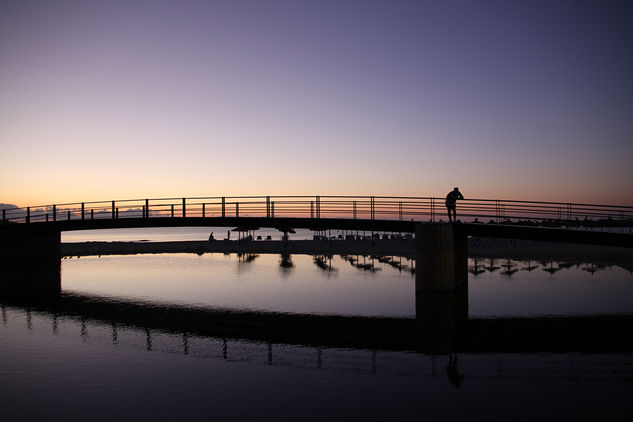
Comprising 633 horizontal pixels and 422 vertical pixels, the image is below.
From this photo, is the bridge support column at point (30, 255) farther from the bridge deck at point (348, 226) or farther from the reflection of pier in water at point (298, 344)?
the reflection of pier in water at point (298, 344)

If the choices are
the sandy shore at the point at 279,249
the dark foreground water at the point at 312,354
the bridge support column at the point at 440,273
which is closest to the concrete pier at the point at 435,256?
the bridge support column at the point at 440,273

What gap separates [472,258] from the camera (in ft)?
145

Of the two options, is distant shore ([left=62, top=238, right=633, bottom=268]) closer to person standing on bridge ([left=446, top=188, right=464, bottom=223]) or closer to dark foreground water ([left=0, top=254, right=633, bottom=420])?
dark foreground water ([left=0, top=254, right=633, bottom=420])

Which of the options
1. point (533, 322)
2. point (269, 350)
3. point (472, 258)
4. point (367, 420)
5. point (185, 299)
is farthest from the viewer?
point (472, 258)

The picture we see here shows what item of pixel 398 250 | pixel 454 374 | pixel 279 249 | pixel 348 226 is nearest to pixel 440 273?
A: pixel 348 226

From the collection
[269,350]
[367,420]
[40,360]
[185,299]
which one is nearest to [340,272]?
[185,299]

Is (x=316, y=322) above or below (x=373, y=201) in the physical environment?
below

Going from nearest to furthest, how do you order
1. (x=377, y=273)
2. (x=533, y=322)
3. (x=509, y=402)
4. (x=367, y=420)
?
(x=367, y=420) → (x=509, y=402) → (x=533, y=322) → (x=377, y=273)

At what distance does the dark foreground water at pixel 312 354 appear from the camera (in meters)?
9.68

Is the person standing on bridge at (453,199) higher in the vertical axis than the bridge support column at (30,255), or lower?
higher

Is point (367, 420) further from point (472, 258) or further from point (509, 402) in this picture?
point (472, 258)

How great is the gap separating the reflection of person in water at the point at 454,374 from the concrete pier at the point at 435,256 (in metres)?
10.7

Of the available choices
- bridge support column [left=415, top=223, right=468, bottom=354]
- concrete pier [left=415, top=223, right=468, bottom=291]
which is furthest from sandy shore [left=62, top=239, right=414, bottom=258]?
concrete pier [left=415, top=223, right=468, bottom=291]

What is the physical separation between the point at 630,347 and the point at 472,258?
30192 mm
